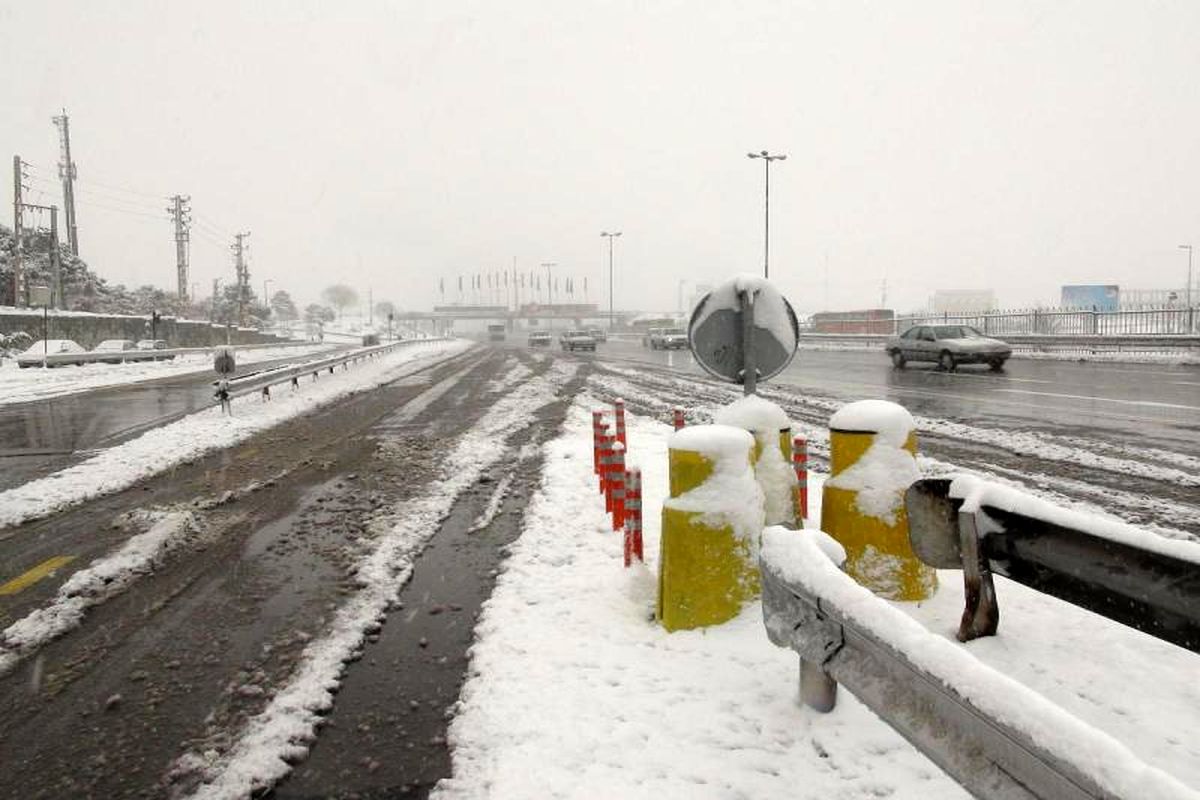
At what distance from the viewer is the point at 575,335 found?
147ft

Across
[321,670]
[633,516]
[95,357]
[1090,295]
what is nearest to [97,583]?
[321,670]

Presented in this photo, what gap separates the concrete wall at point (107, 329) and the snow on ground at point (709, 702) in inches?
1620

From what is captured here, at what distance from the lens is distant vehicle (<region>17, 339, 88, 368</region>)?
97.7 ft

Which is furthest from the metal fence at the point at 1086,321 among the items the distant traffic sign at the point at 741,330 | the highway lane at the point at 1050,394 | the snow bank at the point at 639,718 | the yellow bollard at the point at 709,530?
the snow bank at the point at 639,718

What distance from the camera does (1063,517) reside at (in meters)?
3.02

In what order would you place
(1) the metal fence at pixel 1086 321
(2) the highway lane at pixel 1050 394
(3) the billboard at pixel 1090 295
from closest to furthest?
(2) the highway lane at pixel 1050 394
(1) the metal fence at pixel 1086 321
(3) the billboard at pixel 1090 295

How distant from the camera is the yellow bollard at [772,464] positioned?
477 cm

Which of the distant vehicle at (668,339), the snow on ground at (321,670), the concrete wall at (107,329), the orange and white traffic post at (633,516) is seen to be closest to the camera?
the snow on ground at (321,670)

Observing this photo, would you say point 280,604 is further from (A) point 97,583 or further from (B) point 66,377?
(B) point 66,377

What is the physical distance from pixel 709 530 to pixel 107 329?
51089mm

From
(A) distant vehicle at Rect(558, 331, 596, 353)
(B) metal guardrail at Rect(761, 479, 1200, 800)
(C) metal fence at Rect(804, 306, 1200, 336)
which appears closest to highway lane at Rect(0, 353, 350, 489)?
(B) metal guardrail at Rect(761, 479, 1200, 800)

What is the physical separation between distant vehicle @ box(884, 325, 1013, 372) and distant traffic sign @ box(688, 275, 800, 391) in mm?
18817

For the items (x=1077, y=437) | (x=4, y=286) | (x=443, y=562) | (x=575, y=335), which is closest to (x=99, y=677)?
(x=443, y=562)

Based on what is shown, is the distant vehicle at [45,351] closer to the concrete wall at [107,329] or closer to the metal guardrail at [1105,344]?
the concrete wall at [107,329]
